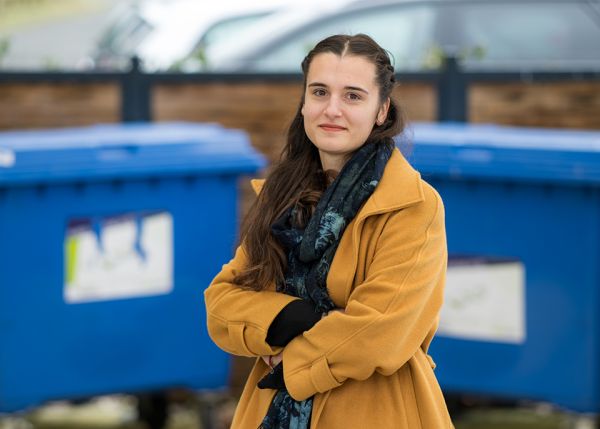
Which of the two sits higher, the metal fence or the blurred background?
the metal fence

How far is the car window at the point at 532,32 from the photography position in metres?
6.52

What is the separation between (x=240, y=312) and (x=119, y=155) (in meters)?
1.91

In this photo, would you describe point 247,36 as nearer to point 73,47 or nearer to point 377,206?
point 73,47

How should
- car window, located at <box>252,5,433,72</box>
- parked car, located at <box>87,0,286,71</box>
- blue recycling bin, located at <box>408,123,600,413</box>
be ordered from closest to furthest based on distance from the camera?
blue recycling bin, located at <box>408,123,600,413</box> < car window, located at <box>252,5,433,72</box> < parked car, located at <box>87,0,286,71</box>

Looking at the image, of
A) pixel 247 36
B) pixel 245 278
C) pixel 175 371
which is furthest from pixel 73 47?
pixel 245 278

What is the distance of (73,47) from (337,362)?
7.63 meters

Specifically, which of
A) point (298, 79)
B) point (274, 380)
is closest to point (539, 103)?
point (298, 79)

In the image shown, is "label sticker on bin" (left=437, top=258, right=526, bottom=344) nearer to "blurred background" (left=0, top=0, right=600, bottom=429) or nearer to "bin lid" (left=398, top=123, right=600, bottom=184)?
"blurred background" (left=0, top=0, right=600, bottom=429)

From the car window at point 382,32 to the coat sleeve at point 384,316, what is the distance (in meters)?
3.86

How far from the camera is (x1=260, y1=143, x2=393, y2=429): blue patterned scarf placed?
8.16 ft

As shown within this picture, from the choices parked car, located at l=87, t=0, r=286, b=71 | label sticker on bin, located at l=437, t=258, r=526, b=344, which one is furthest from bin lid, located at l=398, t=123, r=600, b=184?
parked car, located at l=87, t=0, r=286, b=71

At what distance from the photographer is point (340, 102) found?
8.23ft

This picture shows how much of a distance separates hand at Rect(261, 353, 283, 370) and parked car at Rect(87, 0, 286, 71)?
4.07 m

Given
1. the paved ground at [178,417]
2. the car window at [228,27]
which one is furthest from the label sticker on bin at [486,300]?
the car window at [228,27]
